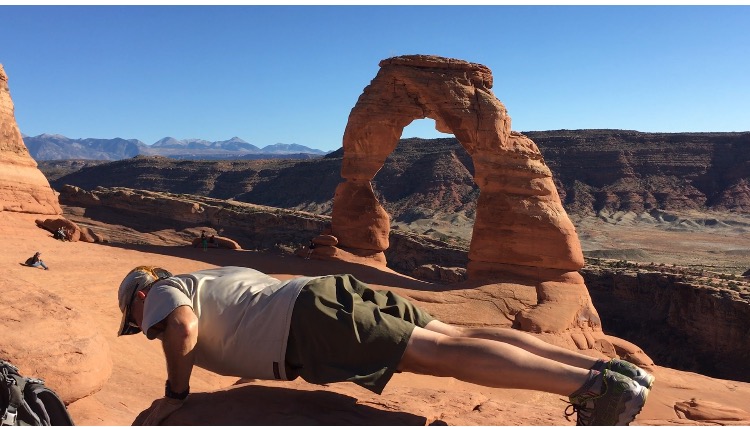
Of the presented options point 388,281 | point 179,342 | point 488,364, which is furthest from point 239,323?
point 388,281

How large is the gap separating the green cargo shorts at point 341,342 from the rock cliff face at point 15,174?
1544 cm

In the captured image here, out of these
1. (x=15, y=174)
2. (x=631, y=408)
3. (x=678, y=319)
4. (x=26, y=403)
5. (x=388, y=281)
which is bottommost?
(x=678, y=319)

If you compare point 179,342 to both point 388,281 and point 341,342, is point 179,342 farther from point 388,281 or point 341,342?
point 388,281

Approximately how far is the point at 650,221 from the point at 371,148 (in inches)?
1788

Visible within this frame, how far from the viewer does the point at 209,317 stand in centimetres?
379

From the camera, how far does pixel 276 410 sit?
3750 millimetres

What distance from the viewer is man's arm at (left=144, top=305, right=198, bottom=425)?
3.57m

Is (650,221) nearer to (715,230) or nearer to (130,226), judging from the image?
(715,230)

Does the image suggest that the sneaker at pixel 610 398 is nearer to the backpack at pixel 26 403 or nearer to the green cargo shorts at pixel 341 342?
the green cargo shorts at pixel 341 342

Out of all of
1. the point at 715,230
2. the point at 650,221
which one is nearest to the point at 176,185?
the point at 650,221

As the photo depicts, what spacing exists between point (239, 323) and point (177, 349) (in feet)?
1.34

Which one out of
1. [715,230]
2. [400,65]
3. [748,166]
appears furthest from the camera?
[748,166]

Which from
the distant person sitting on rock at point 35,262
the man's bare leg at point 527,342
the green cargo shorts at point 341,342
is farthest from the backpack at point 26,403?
the distant person sitting on rock at point 35,262

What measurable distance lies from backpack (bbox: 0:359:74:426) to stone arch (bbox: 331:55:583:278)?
12.8 meters
